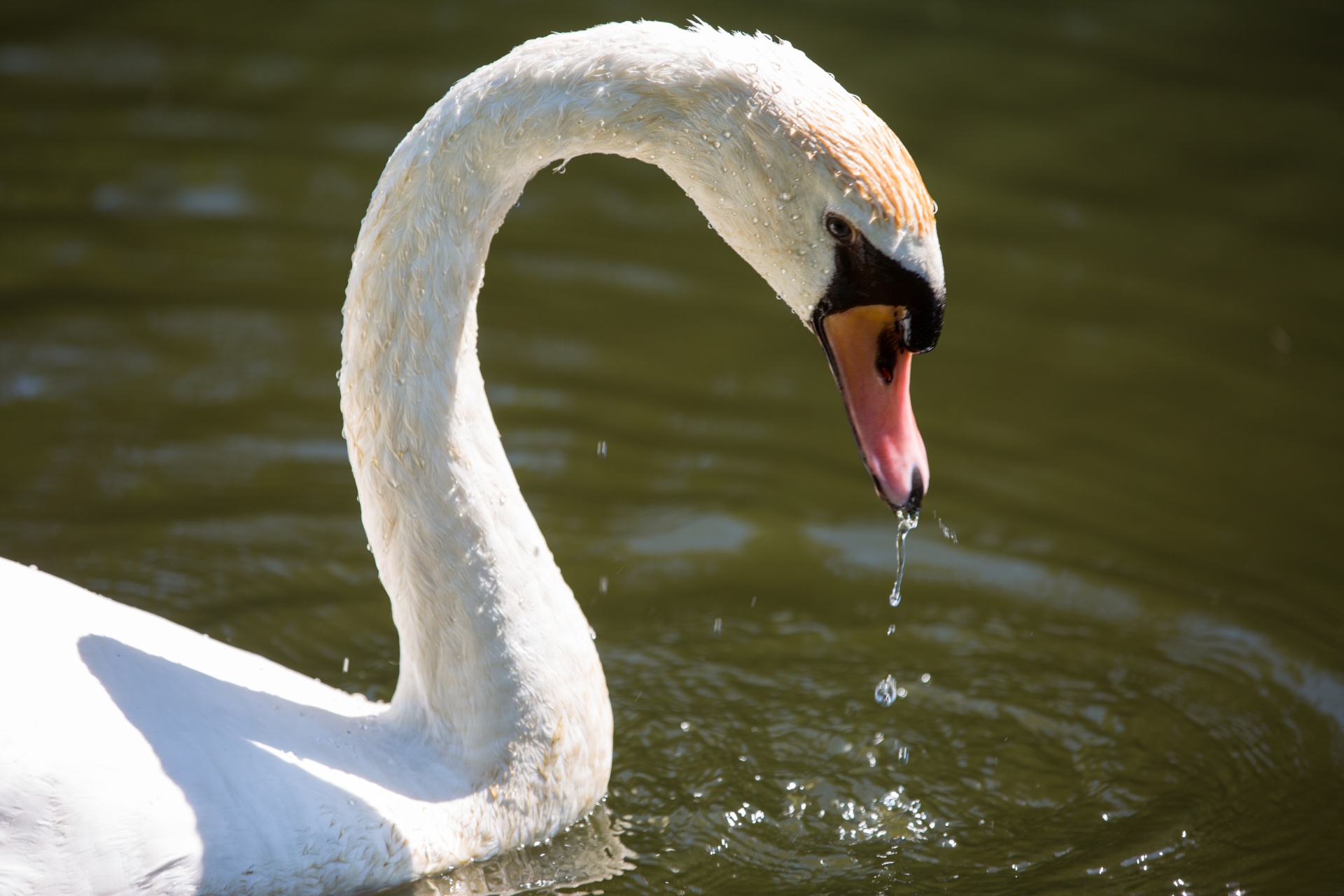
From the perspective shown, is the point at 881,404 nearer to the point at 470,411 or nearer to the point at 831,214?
the point at 831,214

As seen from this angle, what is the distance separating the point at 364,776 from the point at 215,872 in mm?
437

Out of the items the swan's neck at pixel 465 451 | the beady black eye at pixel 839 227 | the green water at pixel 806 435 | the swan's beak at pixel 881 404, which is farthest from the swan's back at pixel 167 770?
the beady black eye at pixel 839 227

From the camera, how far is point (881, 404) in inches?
142

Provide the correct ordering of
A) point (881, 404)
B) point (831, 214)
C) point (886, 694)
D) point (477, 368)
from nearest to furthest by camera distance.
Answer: point (831, 214)
point (881, 404)
point (477, 368)
point (886, 694)

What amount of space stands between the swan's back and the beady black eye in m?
1.63

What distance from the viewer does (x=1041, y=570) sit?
5.55m

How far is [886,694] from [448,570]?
1.56 meters

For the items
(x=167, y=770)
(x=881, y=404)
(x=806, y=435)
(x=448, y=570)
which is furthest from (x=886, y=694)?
(x=167, y=770)

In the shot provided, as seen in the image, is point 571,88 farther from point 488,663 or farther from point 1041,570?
point 1041,570

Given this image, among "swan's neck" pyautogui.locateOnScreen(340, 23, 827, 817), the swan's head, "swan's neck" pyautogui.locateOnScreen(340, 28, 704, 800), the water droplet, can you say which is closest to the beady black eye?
the swan's head

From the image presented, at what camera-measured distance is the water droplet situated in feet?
15.6

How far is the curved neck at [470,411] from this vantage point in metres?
3.43

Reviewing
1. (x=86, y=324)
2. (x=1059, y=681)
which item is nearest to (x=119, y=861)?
(x=1059, y=681)

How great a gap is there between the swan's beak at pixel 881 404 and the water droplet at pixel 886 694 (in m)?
1.27
